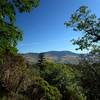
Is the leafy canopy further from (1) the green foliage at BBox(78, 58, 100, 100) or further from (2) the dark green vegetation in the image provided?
(1) the green foliage at BBox(78, 58, 100, 100)

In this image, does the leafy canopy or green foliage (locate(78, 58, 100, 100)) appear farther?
green foliage (locate(78, 58, 100, 100))

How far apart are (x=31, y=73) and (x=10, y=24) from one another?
23.8 m

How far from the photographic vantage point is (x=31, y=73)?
3381 cm

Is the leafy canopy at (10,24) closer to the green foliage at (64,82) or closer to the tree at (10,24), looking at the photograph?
the tree at (10,24)

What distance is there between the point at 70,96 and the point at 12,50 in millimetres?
33896

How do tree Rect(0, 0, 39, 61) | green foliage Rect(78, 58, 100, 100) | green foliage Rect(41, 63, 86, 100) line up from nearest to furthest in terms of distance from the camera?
1. tree Rect(0, 0, 39, 61)
2. green foliage Rect(78, 58, 100, 100)
3. green foliage Rect(41, 63, 86, 100)

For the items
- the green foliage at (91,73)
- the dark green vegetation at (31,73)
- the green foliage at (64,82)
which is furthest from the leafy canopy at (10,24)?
the green foliage at (64,82)

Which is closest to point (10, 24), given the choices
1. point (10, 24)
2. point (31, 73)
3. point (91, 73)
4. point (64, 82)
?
point (10, 24)

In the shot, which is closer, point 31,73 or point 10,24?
point 10,24

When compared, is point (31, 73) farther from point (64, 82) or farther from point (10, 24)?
point (10, 24)

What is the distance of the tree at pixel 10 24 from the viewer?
32.3 ft

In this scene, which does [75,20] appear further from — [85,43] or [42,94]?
[42,94]

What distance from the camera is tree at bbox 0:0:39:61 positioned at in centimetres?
985

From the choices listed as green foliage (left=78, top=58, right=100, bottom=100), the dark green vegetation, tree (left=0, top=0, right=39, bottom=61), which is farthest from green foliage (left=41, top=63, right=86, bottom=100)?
tree (left=0, top=0, right=39, bottom=61)
